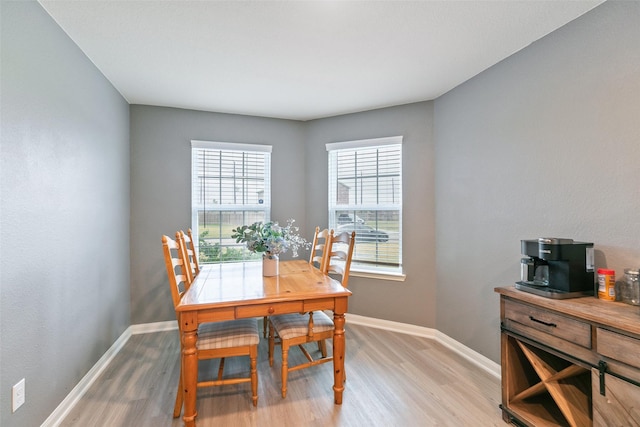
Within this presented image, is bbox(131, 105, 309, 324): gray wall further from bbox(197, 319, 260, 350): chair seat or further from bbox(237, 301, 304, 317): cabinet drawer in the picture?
bbox(237, 301, 304, 317): cabinet drawer

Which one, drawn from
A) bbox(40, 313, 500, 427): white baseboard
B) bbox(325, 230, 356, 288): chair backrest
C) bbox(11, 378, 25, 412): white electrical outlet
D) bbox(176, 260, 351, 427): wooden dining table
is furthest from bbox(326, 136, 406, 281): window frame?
bbox(11, 378, 25, 412): white electrical outlet

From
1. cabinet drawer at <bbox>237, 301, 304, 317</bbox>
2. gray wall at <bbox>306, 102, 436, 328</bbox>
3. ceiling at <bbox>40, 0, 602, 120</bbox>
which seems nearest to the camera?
ceiling at <bbox>40, 0, 602, 120</bbox>

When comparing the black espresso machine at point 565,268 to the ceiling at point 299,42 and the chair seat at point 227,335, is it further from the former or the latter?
the chair seat at point 227,335

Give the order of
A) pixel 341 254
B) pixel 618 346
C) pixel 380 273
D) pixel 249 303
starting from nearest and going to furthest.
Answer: pixel 618 346, pixel 249 303, pixel 341 254, pixel 380 273

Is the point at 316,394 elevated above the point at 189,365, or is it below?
below

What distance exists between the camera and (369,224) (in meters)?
3.48

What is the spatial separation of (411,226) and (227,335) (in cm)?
217

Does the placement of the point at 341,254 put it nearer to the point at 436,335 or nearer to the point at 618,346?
A: the point at 436,335

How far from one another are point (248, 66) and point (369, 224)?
2099mm

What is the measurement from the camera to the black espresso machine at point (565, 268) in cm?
160

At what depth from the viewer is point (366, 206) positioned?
347cm

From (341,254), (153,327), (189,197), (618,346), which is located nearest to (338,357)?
(341,254)

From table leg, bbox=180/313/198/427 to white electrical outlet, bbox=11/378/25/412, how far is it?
2.56 feet

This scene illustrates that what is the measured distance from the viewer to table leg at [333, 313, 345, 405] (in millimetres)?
1984
